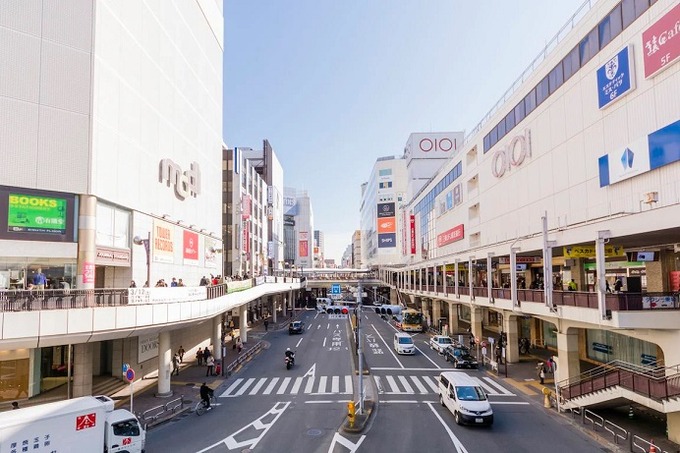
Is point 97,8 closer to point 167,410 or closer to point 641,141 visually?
point 167,410

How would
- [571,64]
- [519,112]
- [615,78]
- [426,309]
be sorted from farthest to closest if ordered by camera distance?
[426,309], [519,112], [571,64], [615,78]

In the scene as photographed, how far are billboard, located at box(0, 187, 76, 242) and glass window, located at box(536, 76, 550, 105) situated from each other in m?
30.9

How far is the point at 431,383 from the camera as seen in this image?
28.3 metres

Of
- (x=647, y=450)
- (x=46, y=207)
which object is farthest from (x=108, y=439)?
(x=647, y=450)

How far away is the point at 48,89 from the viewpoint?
21109 millimetres

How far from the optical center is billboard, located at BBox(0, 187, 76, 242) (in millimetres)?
19938

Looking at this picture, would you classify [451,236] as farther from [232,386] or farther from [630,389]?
[630,389]

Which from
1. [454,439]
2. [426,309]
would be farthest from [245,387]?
[426,309]

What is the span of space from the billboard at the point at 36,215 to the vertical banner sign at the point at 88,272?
1519 millimetres

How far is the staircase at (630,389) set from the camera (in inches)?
608

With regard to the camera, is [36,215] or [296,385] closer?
[36,215]

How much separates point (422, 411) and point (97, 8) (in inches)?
1132

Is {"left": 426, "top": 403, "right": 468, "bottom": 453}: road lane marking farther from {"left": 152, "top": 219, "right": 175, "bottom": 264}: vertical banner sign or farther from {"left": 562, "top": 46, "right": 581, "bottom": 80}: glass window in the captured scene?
{"left": 152, "top": 219, "right": 175, "bottom": 264}: vertical banner sign

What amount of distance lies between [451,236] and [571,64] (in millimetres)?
30489
